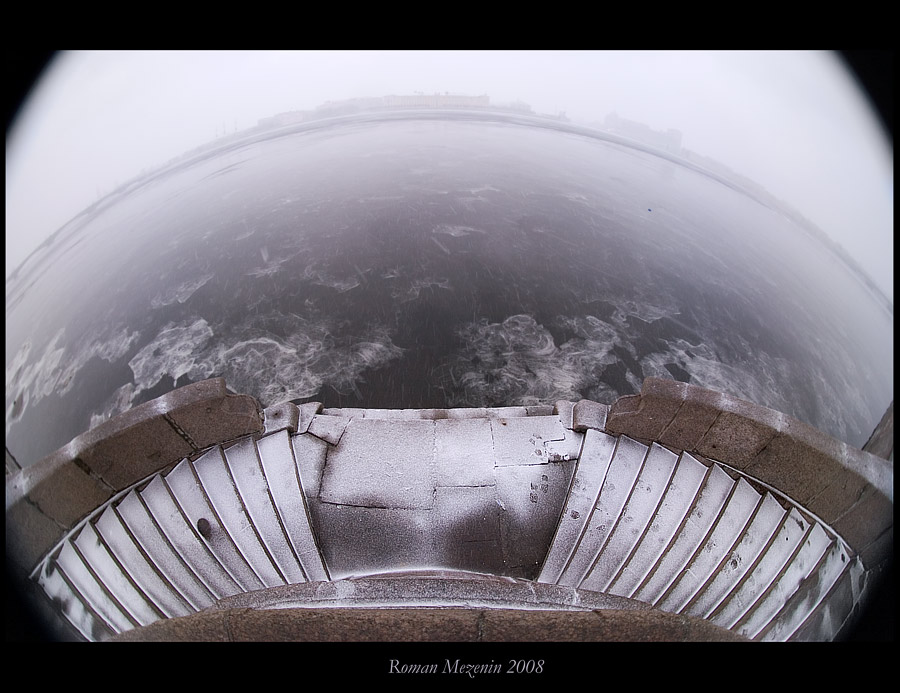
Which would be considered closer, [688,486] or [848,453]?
[848,453]

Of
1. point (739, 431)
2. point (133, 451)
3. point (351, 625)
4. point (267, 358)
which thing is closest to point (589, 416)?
point (739, 431)

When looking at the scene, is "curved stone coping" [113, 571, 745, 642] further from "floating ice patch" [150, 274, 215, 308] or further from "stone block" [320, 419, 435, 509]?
"floating ice patch" [150, 274, 215, 308]

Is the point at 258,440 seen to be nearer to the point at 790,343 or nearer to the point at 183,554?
the point at 183,554

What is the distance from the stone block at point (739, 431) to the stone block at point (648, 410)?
0.47m

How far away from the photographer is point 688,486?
4980mm

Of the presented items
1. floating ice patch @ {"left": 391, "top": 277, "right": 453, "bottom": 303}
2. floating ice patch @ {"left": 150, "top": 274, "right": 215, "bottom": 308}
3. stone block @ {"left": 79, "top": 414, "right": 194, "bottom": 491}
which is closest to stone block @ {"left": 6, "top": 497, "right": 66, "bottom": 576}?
stone block @ {"left": 79, "top": 414, "right": 194, "bottom": 491}

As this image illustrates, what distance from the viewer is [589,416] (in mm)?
5652

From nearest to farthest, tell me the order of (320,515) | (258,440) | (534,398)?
(320,515), (258,440), (534,398)

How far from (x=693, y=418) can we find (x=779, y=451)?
90cm

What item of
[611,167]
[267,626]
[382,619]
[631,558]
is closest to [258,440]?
[267,626]

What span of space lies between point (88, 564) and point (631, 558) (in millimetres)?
5915

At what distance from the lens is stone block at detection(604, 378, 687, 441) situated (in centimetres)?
502

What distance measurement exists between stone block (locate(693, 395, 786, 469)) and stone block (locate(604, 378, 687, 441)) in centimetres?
47

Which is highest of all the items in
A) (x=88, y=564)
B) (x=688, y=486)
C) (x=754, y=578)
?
(x=688, y=486)
